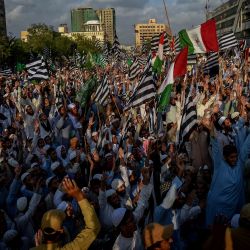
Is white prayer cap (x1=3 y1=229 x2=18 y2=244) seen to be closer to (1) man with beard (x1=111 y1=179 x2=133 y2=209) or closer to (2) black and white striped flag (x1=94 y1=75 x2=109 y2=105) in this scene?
(1) man with beard (x1=111 y1=179 x2=133 y2=209)

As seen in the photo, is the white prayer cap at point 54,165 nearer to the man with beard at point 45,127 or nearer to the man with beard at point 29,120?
the man with beard at point 45,127

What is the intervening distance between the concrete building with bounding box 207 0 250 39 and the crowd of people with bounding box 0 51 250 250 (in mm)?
58295

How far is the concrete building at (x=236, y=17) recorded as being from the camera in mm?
70438

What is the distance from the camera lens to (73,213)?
15.8ft

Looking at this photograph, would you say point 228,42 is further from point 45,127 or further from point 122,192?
point 122,192

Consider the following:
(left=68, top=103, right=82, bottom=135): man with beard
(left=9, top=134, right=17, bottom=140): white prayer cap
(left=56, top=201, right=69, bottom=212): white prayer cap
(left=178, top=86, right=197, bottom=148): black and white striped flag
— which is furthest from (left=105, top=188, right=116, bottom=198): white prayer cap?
(left=68, top=103, right=82, bottom=135): man with beard

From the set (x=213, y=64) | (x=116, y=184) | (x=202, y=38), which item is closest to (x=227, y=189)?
(x=116, y=184)

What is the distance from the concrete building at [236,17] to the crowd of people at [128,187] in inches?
2295

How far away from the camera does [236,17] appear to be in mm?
76812

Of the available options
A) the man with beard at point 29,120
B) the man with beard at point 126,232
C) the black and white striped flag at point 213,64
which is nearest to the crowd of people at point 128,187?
the man with beard at point 126,232

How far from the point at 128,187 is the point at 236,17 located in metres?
76.0

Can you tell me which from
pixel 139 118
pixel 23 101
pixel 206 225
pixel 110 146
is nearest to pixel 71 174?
pixel 110 146

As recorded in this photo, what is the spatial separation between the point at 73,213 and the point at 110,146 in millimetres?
2808

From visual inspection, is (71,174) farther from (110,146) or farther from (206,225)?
(206,225)
